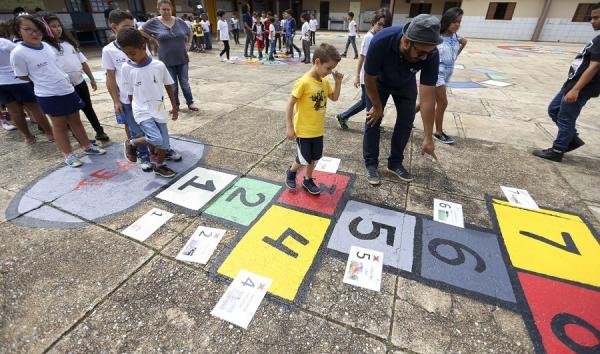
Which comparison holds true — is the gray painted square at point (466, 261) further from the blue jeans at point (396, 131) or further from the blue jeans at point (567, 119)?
the blue jeans at point (567, 119)

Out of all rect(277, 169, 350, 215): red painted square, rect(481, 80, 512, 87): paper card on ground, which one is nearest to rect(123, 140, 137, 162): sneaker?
rect(277, 169, 350, 215): red painted square

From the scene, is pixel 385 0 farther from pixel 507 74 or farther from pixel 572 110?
pixel 572 110

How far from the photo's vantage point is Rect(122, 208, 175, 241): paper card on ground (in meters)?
2.50

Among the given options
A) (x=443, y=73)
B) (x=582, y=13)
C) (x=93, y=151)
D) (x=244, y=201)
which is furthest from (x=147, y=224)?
(x=582, y=13)

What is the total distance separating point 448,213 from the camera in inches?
111

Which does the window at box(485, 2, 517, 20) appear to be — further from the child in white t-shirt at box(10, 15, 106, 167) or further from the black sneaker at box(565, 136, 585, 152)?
the child in white t-shirt at box(10, 15, 106, 167)

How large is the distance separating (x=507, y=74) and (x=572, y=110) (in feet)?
24.4

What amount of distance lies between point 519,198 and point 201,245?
3259 mm

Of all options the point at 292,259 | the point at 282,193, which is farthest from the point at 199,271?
the point at 282,193

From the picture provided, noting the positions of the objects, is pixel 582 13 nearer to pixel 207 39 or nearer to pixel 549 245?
pixel 207 39

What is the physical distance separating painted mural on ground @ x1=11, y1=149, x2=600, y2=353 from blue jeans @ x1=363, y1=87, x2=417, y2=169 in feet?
1.49

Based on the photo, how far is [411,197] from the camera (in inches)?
121

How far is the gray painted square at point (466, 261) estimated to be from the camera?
2.08 m

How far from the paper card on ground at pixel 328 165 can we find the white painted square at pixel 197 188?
1.07m
